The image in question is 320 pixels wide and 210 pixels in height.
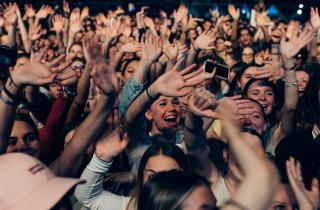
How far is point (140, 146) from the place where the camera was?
431 cm

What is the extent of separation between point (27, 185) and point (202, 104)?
1.16 metres

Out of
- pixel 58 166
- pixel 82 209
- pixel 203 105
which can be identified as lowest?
pixel 82 209

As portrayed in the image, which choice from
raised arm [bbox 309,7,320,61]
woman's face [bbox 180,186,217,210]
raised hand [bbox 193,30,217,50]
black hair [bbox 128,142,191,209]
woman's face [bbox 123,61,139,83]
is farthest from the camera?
raised arm [bbox 309,7,320,61]

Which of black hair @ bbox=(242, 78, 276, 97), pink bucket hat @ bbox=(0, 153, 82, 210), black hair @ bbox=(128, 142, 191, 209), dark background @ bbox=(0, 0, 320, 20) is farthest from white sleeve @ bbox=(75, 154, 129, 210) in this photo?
dark background @ bbox=(0, 0, 320, 20)

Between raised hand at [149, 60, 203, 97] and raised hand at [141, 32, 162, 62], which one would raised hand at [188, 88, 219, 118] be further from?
raised hand at [141, 32, 162, 62]

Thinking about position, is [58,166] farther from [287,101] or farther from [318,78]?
[318,78]

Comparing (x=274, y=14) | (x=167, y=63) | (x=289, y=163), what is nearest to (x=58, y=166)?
(x=289, y=163)

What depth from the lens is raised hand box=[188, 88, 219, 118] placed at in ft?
10.9

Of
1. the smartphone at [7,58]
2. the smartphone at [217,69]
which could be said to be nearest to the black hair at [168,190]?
the smartphone at [217,69]

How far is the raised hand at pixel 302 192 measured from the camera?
9.63 feet

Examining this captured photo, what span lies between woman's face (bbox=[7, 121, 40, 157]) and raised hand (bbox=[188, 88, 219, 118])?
85cm

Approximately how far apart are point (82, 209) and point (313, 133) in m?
1.70

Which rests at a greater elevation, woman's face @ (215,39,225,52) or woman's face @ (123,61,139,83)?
woman's face @ (123,61,139,83)

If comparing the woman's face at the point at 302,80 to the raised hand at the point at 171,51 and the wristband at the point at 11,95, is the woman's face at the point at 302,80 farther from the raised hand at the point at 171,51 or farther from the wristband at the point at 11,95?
the wristband at the point at 11,95
